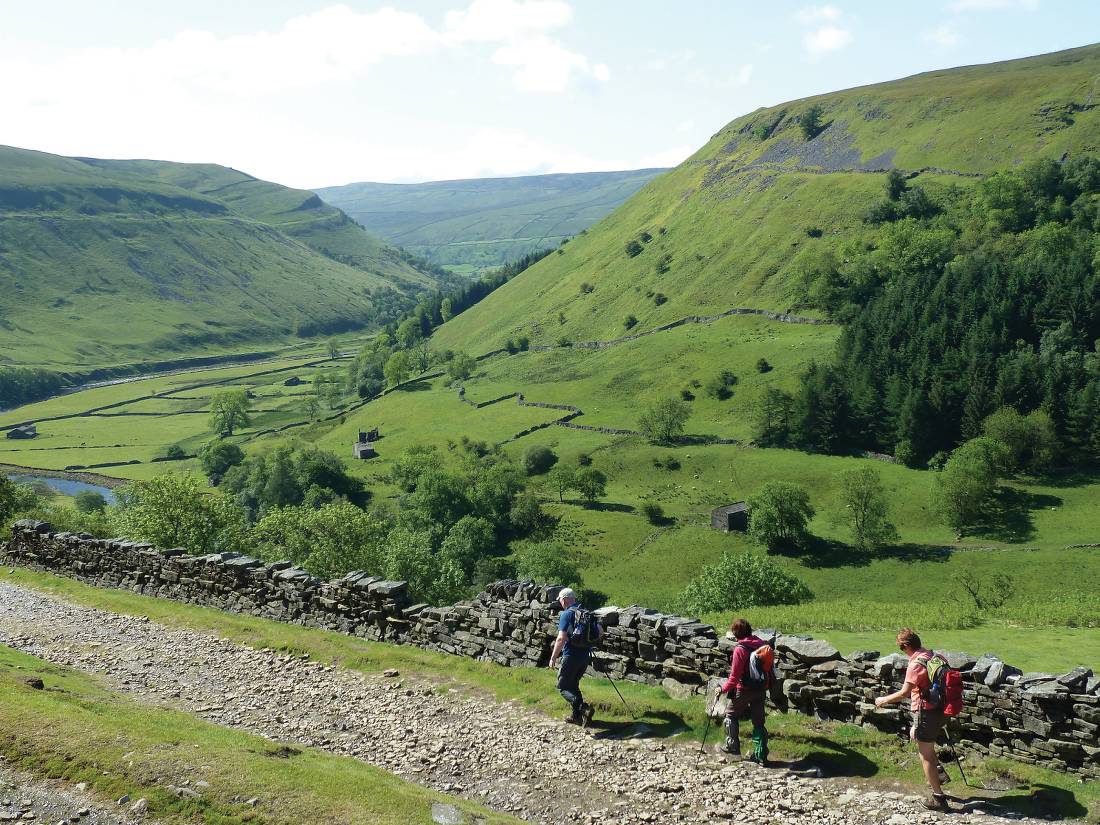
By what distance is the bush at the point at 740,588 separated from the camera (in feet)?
206

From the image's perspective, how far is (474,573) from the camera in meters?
99.5

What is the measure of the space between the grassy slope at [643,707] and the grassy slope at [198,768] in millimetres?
4992

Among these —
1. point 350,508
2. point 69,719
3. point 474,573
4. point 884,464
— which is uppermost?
point 69,719

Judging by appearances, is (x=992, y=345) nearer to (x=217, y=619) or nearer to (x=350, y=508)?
(x=350, y=508)

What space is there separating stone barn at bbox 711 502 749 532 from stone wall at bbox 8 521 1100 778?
74012 mm

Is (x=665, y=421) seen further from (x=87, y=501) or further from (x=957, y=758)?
(x=957, y=758)

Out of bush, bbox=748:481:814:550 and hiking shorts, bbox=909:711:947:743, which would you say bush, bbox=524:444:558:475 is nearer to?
bush, bbox=748:481:814:550

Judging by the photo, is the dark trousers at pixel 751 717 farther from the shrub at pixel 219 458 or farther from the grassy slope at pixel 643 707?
the shrub at pixel 219 458

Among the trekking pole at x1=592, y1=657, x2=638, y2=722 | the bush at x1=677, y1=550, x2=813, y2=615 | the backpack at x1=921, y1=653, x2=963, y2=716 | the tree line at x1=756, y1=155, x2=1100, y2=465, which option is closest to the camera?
the backpack at x1=921, y1=653, x2=963, y2=716

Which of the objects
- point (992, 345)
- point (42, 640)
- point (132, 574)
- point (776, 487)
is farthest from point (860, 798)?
point (992, 345)

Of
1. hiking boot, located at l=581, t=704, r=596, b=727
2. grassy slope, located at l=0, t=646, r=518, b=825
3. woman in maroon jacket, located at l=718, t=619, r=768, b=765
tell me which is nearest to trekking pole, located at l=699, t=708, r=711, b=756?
woman in maroon jacket, located at l=718, t=619, r=768, b=765

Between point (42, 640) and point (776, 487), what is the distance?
3144 inches

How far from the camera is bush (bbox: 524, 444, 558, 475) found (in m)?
129

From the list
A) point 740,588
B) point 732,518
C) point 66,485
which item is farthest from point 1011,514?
point 66,485
